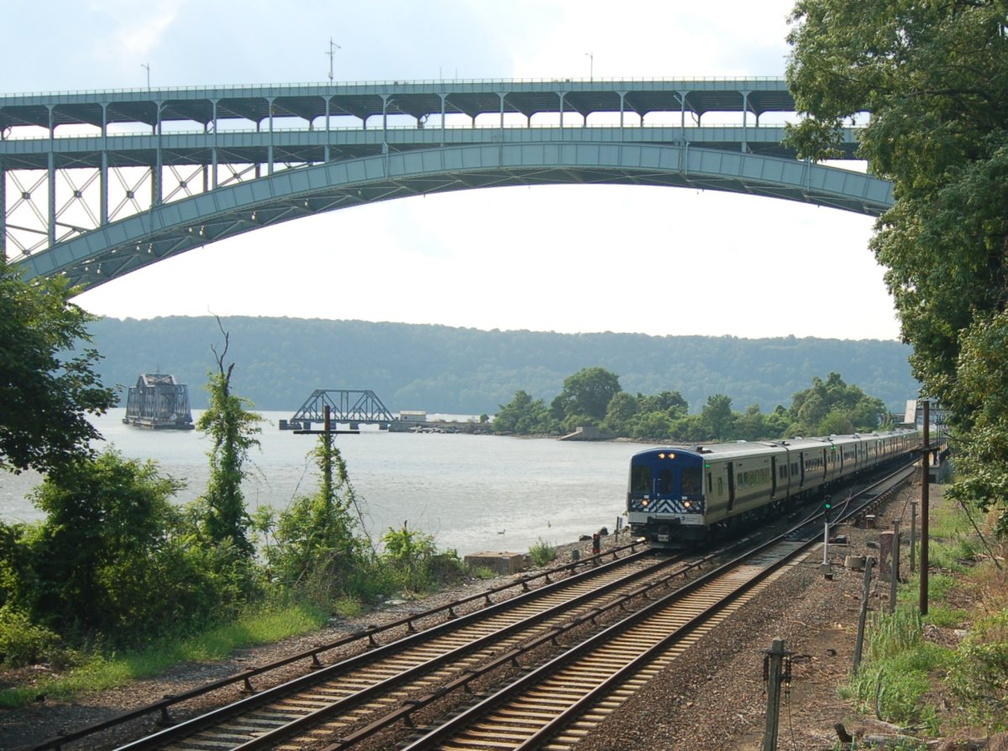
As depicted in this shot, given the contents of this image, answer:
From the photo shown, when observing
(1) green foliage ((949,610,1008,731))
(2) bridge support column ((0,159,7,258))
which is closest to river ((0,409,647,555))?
(2) bridge support column ((0,159,7,258))

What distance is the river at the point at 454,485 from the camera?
44.7 metres

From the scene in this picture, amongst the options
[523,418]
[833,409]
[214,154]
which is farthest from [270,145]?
[523,418]

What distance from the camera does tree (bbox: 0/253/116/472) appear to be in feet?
42.5

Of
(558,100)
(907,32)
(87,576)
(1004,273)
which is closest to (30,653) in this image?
(87,576)

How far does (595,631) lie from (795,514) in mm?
23356

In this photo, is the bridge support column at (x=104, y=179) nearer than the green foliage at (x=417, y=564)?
No

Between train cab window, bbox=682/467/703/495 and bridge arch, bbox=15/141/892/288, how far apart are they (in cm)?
1537

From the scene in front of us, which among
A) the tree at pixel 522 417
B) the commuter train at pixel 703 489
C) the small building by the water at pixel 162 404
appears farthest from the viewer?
the tree at pixel 522 417

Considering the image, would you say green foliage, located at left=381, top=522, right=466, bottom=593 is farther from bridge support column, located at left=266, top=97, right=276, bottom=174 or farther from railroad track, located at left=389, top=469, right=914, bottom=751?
bridge support column, located at left=266, top=97, right=276, bottom=174

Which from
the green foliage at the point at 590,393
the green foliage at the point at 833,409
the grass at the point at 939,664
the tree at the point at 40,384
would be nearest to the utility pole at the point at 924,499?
the grass at the point at 939,664

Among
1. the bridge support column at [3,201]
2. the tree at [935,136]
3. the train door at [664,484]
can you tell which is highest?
the bridge support column at [3,201]

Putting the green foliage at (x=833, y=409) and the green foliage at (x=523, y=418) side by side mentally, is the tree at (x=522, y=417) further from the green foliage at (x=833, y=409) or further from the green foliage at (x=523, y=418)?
the green foliage at (x=833, y=409)

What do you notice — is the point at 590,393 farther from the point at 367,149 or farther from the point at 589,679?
the point at 589,679

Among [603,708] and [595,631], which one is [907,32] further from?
[603,708]
